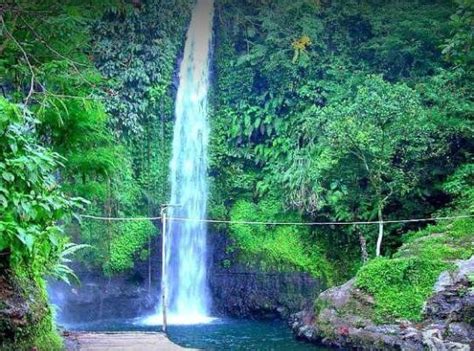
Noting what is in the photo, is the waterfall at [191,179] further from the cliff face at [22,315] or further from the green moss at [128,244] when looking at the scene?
the cliff face at [22,315]

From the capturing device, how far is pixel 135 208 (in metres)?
13.9

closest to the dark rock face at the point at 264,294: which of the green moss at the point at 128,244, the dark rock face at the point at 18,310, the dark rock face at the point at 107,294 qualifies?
the dark rock face at the point at 107,294

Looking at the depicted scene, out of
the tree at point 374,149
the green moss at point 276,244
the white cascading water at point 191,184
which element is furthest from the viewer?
the white cascading water at point 191,184

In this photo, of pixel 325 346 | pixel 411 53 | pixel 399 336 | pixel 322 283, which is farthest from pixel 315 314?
pixel 411 53

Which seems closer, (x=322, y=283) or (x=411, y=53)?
(x=322, y=283)

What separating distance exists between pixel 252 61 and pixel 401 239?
250 inches

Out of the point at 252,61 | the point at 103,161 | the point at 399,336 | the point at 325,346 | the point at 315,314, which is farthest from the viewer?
the point at 252,61

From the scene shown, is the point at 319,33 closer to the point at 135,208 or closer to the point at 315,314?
the point at 135,208

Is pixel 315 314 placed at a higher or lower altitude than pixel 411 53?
lower

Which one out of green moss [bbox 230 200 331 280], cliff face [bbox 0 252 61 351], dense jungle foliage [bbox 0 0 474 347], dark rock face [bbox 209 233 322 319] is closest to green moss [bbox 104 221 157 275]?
dense jungle foliage [bbox 0 0 474 347]

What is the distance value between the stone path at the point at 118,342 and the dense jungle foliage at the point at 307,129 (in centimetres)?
186

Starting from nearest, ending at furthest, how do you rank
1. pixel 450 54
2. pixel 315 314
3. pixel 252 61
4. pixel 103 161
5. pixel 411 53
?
pixel 103 161 → pixel 315 314 → pixel 450 54 → pixel 411 53 → pixel 252 61

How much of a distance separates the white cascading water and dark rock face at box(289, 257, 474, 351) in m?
3.73

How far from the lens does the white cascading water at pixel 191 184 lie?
13.0 meters
